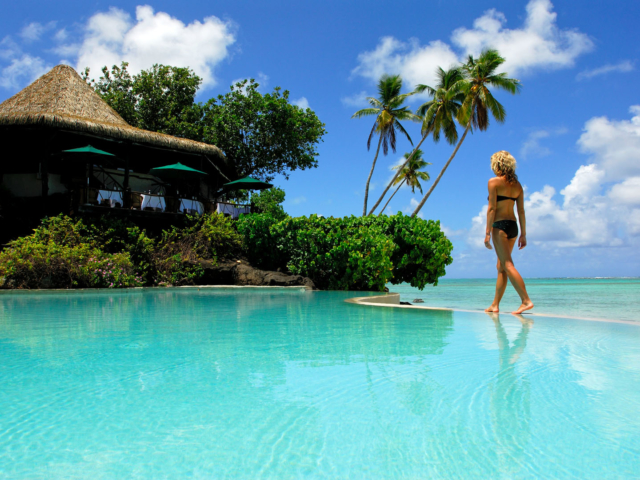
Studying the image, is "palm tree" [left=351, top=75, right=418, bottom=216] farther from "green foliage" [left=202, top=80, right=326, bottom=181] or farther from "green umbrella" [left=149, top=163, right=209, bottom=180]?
"green umbrella" [left=149, top=163, right=209, bottom=180]

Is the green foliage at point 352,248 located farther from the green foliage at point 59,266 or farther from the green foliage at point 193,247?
the green foliage at point 59,266

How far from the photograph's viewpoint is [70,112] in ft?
57.6

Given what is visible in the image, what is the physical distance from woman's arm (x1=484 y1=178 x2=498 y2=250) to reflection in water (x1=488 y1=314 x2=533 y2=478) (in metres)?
2.38

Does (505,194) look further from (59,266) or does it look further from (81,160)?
(81,160)

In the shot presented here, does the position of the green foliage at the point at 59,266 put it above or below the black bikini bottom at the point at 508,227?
below

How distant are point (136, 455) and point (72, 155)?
53.0 feet

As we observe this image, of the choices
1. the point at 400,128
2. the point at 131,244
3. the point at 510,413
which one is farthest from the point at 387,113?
the point at 510,413

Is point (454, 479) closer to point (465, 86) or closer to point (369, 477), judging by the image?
point (369, 477)

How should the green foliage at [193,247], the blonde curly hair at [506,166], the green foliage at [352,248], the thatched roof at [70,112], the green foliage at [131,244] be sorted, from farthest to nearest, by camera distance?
1. the thatched roof at [70,112]
2. the green foliage at [193,247]
3. the green foliage at [131,244]
4. the green foliage at [352,248]
5. the blonde curly hair at [506,166]

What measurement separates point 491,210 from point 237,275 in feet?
32.6

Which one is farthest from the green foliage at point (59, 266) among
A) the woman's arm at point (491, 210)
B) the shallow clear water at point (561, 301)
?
the woman's arm at point (491, 210)

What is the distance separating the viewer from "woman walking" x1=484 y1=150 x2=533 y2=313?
4914 mm

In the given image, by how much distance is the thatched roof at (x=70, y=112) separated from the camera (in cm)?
1509

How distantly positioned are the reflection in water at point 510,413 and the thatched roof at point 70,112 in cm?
1642
